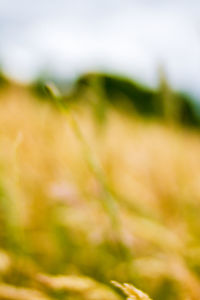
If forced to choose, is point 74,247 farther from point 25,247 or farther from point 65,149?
point 65,149

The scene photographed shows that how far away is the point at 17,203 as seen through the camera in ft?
1.45

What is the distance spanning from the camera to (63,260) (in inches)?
22.4

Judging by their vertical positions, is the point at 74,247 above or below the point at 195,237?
below

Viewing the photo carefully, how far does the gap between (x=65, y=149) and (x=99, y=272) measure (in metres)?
0.50

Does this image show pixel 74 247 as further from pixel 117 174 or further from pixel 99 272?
pixel 117 174

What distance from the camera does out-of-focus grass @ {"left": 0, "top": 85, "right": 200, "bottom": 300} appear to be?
0.43 m

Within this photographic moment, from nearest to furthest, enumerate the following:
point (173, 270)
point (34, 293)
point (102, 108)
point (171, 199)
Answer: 1. point (34, 293)
2. point (173, 270)
3. point (102, 108)
4. point (171, 199)

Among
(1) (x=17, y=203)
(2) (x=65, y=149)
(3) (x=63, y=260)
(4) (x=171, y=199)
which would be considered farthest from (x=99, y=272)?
(2) (x=65, y=149)

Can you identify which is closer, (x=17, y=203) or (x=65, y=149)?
(x=17, y=203)

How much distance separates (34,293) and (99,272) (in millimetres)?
194

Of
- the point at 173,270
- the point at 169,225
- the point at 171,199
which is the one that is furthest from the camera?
the point at 171,199

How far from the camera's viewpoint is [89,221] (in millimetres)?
621

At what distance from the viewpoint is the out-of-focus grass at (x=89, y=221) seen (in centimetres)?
43

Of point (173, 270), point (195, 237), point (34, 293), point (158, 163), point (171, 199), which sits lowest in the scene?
point (34, 293)
